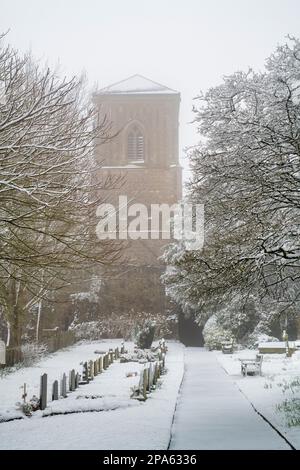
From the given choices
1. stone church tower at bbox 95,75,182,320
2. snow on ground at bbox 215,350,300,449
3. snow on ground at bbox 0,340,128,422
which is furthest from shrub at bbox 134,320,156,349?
stone church tower at bbox 95,75,182,320

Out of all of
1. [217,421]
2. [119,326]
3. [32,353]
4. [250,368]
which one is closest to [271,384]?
[250,368]

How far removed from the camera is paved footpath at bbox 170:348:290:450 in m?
7.35

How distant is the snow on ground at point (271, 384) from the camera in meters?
8.89

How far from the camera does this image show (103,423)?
923cm

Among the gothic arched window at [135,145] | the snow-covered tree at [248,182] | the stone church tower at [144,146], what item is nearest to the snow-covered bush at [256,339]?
the stone church tower at [144,146]

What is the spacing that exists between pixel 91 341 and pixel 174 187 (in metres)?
17.2

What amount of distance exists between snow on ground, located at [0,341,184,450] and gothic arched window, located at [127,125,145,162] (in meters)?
31.9

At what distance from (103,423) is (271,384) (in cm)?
665

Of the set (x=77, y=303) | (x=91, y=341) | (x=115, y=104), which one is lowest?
(x=91, y=341)

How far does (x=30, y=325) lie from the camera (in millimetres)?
32750

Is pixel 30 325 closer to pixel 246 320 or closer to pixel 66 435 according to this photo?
pixel 246 320

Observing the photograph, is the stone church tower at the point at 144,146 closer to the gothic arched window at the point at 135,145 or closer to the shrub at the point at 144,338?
the gothic arched window at the point at 135,145

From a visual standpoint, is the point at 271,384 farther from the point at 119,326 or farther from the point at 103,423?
the point at 119,326
